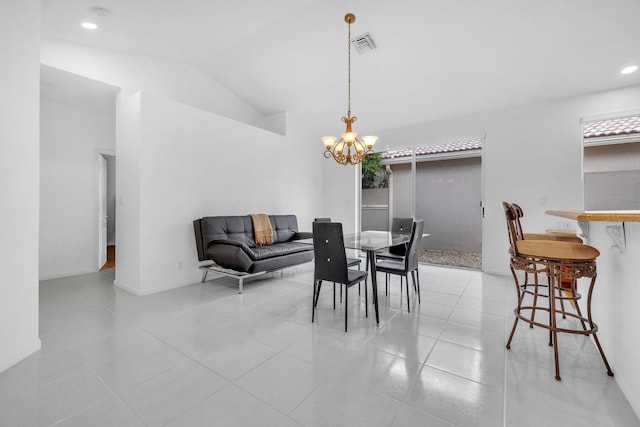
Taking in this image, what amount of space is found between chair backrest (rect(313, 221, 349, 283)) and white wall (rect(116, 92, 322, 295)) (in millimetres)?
2230

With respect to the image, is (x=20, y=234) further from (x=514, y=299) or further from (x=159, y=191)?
(x=514, y=299)

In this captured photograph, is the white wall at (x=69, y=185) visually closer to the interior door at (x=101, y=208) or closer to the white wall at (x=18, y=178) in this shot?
the interior door at (x=101, y=208)

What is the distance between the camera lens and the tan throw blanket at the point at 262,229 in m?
4.27

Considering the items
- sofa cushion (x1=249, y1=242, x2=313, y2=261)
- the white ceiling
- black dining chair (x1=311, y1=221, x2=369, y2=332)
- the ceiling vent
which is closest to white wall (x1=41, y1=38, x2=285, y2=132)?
the white ceiling

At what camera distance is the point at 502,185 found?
14.4 feet

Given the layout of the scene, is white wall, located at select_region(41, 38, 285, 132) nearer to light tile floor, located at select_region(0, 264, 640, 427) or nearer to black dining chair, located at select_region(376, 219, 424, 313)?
light tile floor, located at select_region(0, 264, 640, 427)

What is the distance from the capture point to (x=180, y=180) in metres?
A: 3.77

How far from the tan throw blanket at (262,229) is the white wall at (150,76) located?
2.09 metres

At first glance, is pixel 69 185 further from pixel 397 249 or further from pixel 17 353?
pixel 397 249

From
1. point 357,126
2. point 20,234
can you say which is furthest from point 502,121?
point 20,234

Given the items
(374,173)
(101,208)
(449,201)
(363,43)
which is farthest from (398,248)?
(101,208)

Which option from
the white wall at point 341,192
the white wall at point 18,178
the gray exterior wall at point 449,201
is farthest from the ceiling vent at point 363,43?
the white wall at point 18,178

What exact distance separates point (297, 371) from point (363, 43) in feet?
12.1

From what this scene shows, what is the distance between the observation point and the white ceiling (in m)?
2.90
